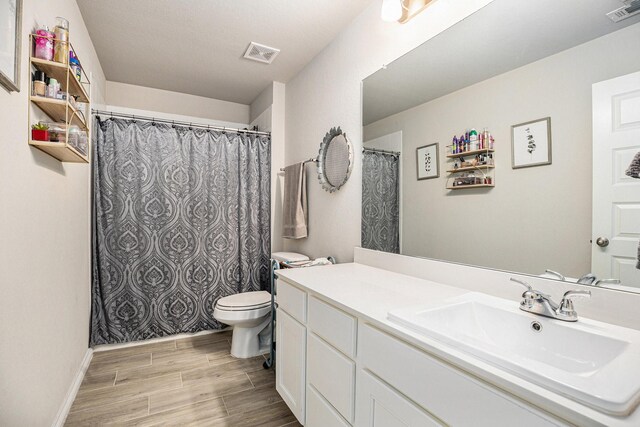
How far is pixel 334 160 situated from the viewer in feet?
7.23

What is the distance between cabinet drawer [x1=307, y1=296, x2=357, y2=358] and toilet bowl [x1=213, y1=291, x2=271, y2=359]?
105 cm

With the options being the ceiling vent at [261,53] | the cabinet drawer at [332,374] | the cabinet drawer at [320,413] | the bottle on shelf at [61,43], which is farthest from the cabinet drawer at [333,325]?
the ceiling vent at [261,53]

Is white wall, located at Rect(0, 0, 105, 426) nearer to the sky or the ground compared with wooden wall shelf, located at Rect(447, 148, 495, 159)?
nearer to the ground

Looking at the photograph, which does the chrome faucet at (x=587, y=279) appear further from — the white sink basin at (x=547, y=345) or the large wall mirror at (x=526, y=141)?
the white sink basin at (x=547, y=345)

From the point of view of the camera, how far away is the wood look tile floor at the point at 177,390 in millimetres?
1676

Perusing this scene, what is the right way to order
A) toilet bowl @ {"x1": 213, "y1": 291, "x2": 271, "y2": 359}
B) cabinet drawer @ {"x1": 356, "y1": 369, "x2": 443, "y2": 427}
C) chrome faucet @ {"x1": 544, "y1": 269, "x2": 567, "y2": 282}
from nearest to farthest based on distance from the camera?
1. cabinet drawer @ {"x1": 356, "y1": 369, "x2": 443, "y2": 427}
2. chrome faucet @ {"x1": 544, "y1": 269, "x2": 567, "y2": 282}
3. toilet bowl @ {"x1": 213, "y1": 291, "x2": 271, "y2": 359}

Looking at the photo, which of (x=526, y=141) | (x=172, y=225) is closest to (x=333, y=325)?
(x=526, y=141)

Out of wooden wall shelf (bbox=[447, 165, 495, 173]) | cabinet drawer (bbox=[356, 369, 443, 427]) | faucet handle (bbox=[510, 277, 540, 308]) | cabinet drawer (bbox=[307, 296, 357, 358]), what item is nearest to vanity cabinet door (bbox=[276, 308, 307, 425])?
cabinet drawer (bbox=[307, 296, 357, 358])

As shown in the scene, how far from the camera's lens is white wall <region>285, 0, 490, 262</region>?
5.24 feet

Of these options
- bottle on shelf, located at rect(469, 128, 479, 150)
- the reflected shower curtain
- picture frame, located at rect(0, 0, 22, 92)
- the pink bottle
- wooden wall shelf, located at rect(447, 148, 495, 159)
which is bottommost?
the reflected shower curtain

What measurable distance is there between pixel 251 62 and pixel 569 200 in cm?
248

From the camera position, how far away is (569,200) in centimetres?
101

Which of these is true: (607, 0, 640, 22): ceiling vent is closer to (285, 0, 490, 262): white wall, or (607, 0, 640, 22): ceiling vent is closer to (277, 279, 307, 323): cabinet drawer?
(285, 0, 490, 262): white wall

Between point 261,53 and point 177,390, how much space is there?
249 centimetres
